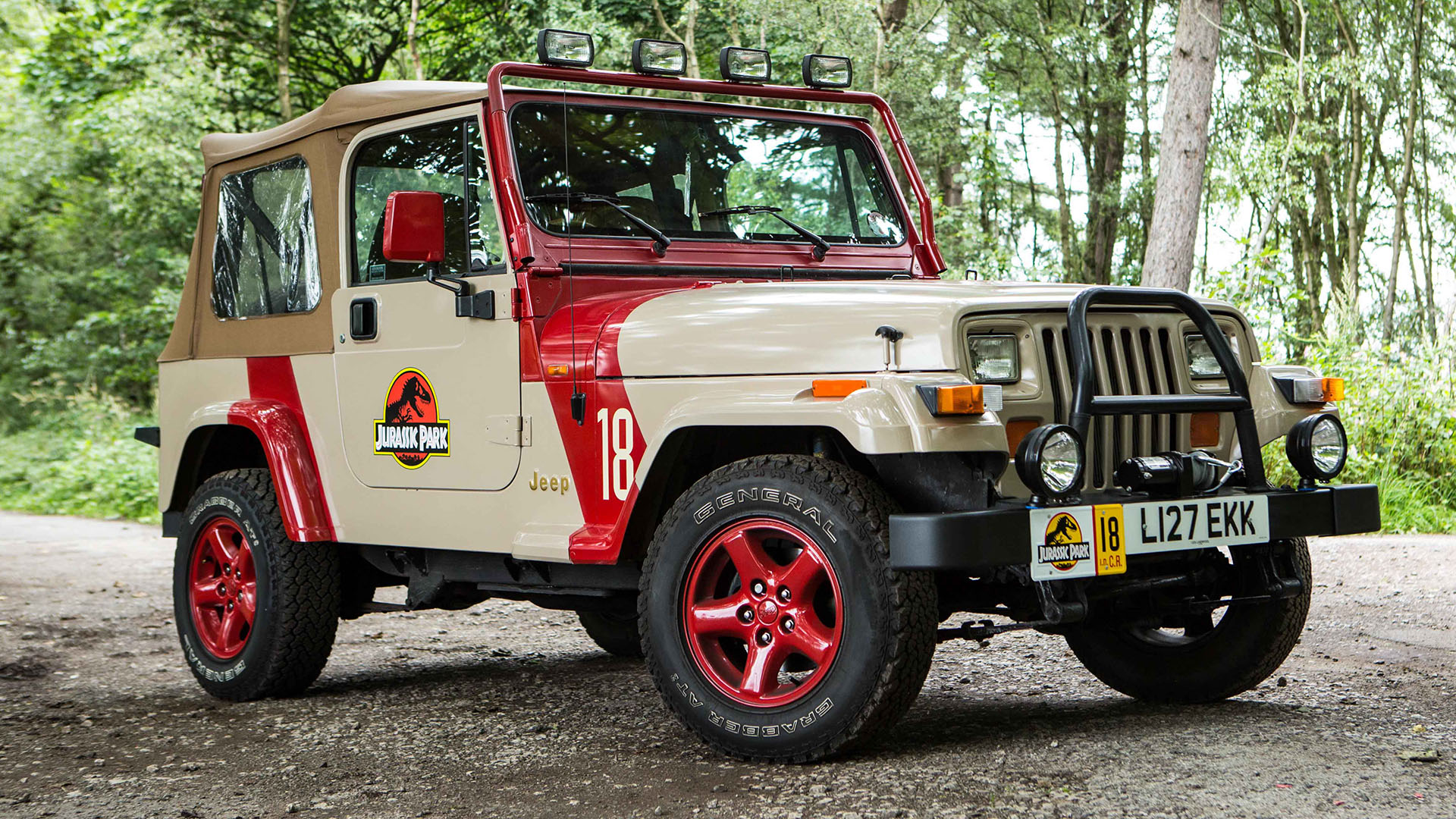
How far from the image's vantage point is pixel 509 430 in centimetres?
505

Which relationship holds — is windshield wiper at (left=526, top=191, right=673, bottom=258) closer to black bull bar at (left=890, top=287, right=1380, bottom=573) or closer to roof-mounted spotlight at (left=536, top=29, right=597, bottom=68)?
roof-mounted spotlight at (left=536, top=29, right=597, bottom=68)

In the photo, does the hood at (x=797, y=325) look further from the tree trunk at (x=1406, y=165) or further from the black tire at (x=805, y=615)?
the tree trunk at (x=1406, y=165)

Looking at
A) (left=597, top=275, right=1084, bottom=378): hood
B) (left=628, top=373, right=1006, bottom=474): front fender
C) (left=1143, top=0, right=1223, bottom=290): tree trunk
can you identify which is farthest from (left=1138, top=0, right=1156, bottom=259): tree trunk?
(left=628, top=373, right=1006, bottom=474): front fender

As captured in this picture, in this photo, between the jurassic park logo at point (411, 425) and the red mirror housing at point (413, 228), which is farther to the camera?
the jurassic park logo at point (411, 425)

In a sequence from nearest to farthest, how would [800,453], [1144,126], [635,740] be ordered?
[800,453] → [635,740] → [1144,126]

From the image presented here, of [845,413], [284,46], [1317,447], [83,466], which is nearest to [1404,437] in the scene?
[1317,447]

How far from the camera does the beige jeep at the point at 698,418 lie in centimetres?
412

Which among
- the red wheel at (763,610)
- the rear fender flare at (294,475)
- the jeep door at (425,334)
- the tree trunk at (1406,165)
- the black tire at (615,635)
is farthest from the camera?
the tree trunk at (1406,165)

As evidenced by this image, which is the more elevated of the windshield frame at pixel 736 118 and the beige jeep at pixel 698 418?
the windshield frame at pixel 736 118

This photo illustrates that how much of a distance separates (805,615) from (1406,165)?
66.9ft

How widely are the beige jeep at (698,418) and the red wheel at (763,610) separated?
0.01 m

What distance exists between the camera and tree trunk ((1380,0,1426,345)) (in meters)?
21.4

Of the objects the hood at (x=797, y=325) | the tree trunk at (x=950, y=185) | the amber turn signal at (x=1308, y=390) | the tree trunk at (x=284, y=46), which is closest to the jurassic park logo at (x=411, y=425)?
the hood at (x=797, y=325)

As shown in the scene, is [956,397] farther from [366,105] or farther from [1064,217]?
[1064,217]
